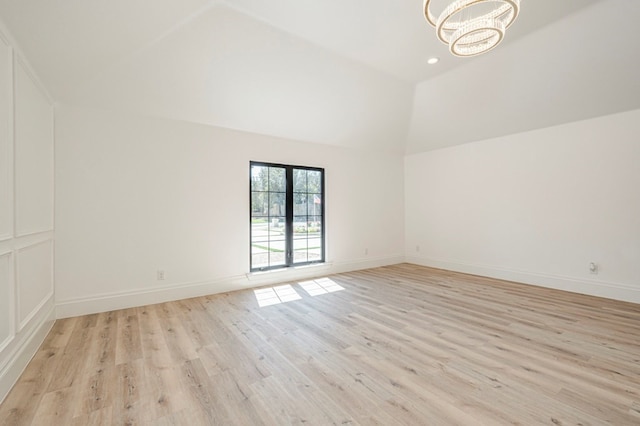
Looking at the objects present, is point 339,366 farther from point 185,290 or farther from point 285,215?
point 285,215

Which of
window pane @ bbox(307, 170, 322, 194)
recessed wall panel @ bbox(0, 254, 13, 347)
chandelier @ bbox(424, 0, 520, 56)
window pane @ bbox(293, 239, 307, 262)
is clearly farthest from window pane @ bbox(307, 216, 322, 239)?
recessed wall panel @ bbox(0, 254, 13, 347)

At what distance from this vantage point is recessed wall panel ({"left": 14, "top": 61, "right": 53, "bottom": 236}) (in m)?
2.23

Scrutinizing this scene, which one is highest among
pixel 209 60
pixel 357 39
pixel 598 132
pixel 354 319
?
pixel 357 39

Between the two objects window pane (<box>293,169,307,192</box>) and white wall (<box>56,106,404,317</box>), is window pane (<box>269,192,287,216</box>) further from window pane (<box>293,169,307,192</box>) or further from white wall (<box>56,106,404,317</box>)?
white wall (<box>56,106,404,317</box>)

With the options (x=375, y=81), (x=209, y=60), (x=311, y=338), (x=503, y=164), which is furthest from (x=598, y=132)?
(x=209, y=60)

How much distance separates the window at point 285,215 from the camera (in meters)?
4.52

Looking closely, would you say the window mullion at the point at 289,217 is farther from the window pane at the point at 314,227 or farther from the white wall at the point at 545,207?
the white wall at the point at 545,207

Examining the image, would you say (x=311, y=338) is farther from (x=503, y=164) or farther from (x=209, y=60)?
(x=503, y=164)

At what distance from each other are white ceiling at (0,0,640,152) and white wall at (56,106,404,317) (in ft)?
0.93

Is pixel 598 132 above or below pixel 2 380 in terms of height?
above

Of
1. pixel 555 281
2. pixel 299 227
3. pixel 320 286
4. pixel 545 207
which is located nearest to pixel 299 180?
pixel 299 227

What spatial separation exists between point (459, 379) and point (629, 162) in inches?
160

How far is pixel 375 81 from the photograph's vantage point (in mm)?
4145

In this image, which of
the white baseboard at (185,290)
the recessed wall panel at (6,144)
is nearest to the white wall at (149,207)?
the white baseboard at (185,290)
